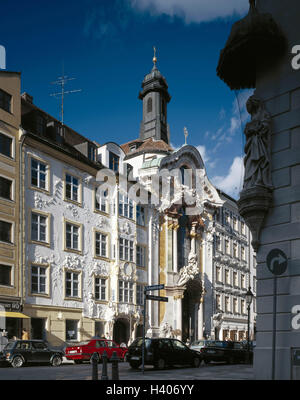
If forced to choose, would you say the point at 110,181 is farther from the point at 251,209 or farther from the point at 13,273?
the point at 251,209

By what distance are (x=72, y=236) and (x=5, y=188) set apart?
6485mm

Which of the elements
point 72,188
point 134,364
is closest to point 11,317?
point 134,364

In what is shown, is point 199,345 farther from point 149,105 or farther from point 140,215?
point 149,105

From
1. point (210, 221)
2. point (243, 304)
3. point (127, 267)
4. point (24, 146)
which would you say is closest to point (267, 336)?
point (24, 146)

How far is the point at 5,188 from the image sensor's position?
28797mm

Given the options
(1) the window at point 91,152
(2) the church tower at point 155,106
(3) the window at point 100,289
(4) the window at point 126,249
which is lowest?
(3) the window at point 100,289

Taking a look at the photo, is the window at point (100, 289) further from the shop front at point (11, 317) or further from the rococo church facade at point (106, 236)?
the shop front at point (11, 317)

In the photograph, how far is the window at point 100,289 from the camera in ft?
117

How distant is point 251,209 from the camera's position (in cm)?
1369

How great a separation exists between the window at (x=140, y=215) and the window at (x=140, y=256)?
6.54ft

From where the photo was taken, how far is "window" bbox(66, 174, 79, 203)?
111ft

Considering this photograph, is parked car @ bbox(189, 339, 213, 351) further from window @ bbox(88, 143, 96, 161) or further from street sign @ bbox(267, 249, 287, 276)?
street sign @ bbox(267, 249, 287, 276)

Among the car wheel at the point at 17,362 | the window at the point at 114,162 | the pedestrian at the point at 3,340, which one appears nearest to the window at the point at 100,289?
the window at the point at 114,162

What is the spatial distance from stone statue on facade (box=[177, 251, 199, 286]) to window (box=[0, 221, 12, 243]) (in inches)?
719
